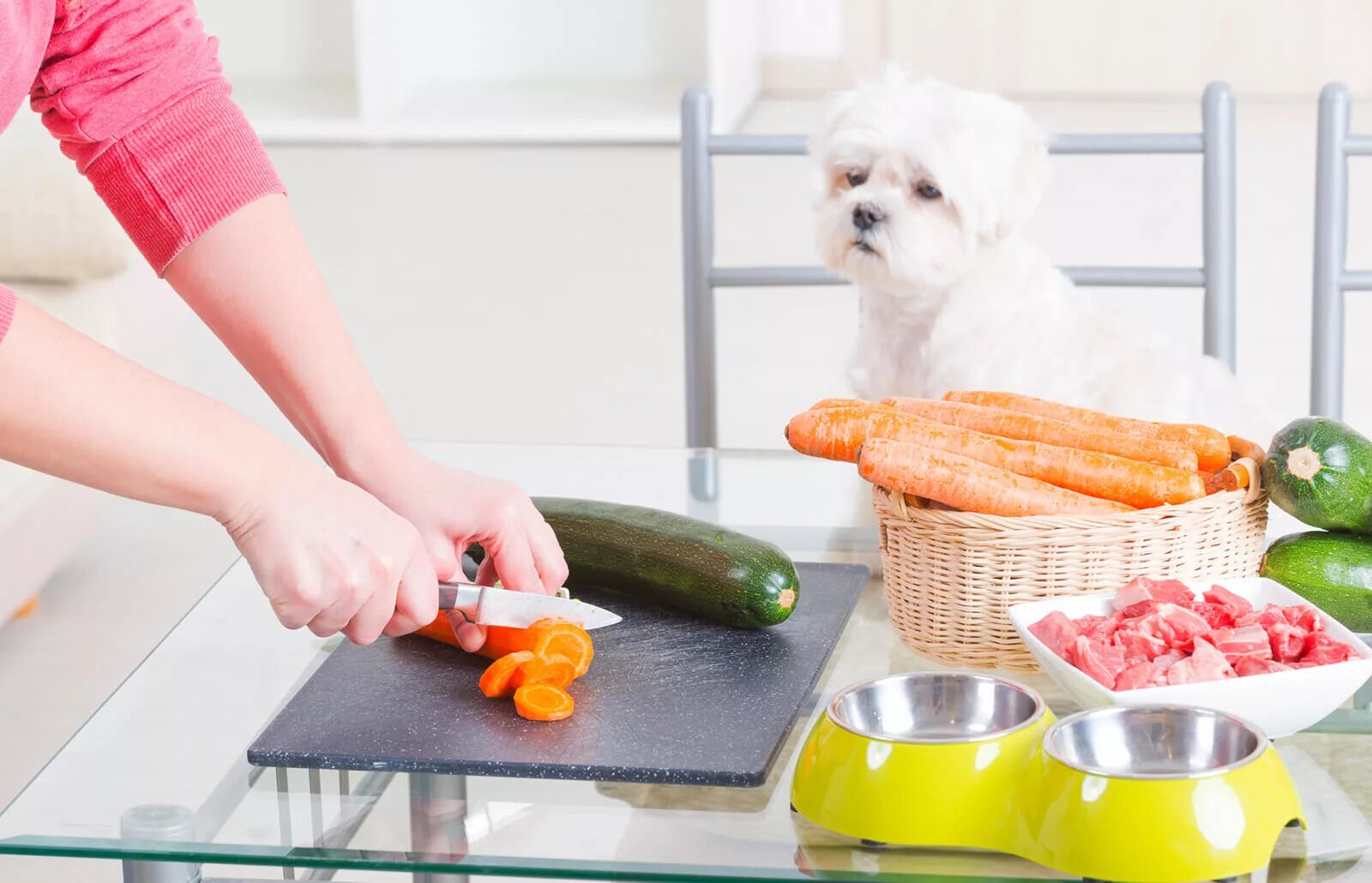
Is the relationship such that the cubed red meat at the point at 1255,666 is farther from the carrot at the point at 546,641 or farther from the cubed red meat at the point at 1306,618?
the carrot at the point at 546,641

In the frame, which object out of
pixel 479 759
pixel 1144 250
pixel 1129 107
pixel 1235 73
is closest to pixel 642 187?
pixel 1144 250

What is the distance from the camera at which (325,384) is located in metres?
1.15

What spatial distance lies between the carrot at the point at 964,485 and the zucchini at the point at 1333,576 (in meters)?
0.14

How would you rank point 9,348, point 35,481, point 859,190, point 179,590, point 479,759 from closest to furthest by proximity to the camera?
1. point 9,348
2. point 479,759
3. point 859,190
4. point 35,481
5. point 179,590

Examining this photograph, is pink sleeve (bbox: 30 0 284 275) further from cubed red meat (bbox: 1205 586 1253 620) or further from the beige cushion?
the beige cushion

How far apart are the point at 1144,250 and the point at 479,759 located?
Result: 12.4 feet

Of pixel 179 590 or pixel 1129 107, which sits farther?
pixel 1129 107

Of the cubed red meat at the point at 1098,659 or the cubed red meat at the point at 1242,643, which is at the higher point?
the cubed red meat at the point at 1242,643

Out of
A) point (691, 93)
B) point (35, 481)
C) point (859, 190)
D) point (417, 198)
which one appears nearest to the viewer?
point (691, 93)

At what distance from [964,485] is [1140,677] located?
210 millimetres

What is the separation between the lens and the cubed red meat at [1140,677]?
37.7 inches

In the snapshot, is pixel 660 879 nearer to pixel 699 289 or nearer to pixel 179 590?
pixel 699 289

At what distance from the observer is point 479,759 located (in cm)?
98

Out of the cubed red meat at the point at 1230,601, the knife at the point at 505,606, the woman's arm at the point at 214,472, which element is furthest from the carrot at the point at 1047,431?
the woman's arm at the point at 214,472
